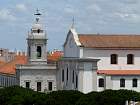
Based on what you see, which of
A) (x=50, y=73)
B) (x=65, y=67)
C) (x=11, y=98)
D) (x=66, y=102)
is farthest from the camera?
(x=50, y=73)

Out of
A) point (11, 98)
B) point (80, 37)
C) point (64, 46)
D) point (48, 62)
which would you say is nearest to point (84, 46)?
point (80, 37)

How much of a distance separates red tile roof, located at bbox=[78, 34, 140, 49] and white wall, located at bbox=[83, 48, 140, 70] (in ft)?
1.55

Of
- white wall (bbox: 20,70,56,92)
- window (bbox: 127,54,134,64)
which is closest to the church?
window (bbox: 127,54,134,64)

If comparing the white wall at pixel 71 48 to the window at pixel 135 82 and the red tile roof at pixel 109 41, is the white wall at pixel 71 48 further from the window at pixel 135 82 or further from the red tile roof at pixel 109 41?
the window at pixel 135 82

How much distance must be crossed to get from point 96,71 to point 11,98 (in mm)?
9986

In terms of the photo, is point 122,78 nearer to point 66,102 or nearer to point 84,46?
point 84,46

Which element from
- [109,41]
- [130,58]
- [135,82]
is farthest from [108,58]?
[135,82]

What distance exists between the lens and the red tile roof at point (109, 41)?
222ft

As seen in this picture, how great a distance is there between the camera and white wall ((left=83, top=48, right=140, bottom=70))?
2653 inches

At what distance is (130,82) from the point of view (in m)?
65.8

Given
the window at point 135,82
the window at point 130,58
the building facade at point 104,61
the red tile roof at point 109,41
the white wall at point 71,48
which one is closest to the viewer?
the building facade at point 104,61

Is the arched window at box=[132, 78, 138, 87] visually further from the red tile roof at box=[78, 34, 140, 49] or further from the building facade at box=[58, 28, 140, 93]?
the red tile roof at box=[78, 34, 140, 49]

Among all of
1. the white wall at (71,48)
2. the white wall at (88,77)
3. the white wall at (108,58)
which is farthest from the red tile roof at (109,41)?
the white wall at (88,77)

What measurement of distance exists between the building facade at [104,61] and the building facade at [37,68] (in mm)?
9602
